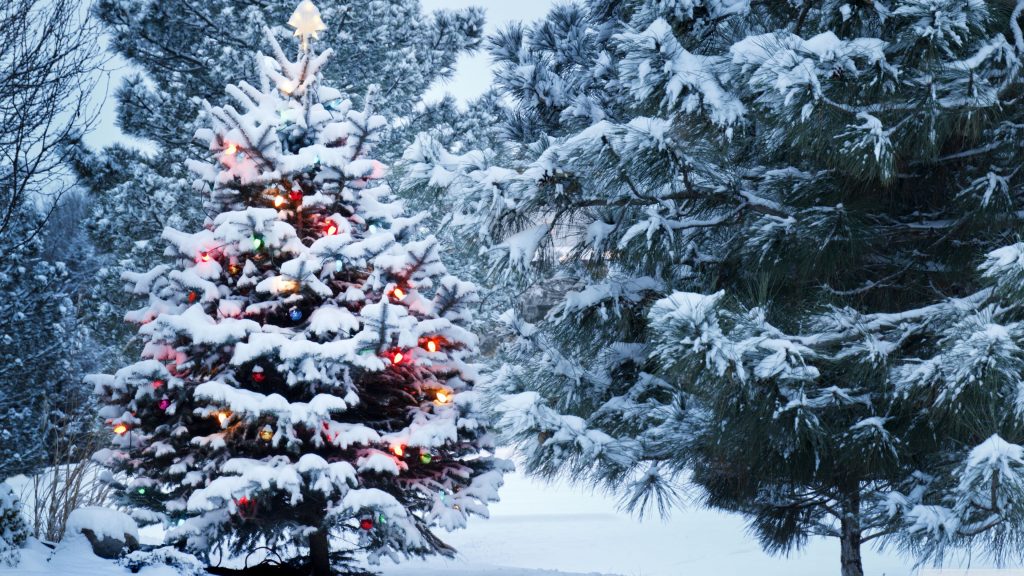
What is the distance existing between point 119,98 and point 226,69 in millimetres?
2022

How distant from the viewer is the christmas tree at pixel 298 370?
5.17m

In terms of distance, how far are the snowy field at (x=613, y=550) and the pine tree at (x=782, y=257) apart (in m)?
2.39

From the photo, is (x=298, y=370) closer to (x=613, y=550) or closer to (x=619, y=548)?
(x=613, y=550)

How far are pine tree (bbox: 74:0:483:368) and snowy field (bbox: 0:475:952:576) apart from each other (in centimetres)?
688

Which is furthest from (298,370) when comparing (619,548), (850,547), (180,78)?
(180,78)

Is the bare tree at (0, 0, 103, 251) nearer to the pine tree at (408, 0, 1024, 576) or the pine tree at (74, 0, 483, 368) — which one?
the pine tree at (408, 0, 1024, 576)

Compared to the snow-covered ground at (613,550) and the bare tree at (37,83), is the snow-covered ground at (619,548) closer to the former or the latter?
the snow-covered ground at (613,550)

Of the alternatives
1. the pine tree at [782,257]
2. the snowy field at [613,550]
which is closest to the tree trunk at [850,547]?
the pine tree at [782,257]

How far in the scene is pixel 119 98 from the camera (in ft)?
43.6

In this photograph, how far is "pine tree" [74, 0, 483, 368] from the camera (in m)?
13.1

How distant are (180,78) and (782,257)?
12.5 meters

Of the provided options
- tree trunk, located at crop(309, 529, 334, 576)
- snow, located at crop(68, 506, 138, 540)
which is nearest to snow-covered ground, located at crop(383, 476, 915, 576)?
tree trunk, located at crop(309, 529, 334, 576)

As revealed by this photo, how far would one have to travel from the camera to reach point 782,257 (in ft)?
Answer: 16.4

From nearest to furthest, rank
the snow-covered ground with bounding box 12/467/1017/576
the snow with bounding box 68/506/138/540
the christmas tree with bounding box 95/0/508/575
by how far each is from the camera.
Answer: the christmas tree with bounding box 95/0/508/575, the snow with bounding box 68/506/138/540, the snow-covered ground with bounding box 12/467/1017/576
